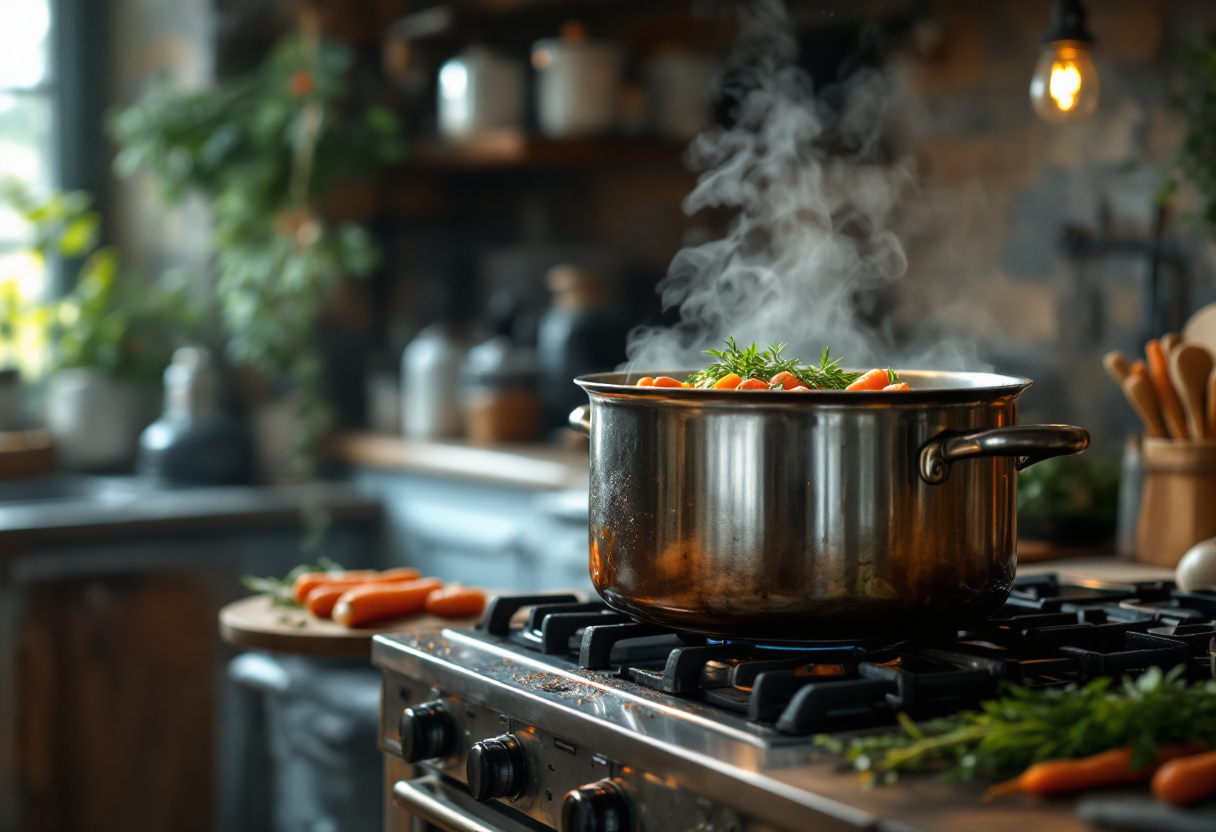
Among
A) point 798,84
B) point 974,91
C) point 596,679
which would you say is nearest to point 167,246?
point 798,84

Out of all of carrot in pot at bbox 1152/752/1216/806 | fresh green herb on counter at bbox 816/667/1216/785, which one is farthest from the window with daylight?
carrot in pot at bbox 1152/752/1216/806

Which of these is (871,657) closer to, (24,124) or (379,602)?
(379,602)

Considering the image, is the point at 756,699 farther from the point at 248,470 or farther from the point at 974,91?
the point at 248,470

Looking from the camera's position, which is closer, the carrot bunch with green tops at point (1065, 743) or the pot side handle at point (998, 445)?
the carrot bunch with green tops at point (1065, 743)

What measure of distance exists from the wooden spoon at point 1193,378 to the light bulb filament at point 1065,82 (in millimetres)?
426

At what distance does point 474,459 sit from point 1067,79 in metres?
1.63

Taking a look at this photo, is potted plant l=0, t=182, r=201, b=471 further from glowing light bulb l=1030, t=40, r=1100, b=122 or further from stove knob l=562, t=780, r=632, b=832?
stove knob l=562, t=780, r=632, b=832

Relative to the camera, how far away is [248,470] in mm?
3621

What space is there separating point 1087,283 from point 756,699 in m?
1.75

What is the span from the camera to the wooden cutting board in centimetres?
150

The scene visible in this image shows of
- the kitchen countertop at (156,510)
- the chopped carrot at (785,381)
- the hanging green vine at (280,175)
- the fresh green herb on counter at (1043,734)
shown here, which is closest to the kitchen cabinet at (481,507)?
the kitchen countertop at (156,510)

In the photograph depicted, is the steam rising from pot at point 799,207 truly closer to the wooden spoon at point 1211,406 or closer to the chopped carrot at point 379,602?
the wooden spoon at point 1211,406

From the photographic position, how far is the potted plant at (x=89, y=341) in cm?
365

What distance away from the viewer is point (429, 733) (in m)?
1.24
